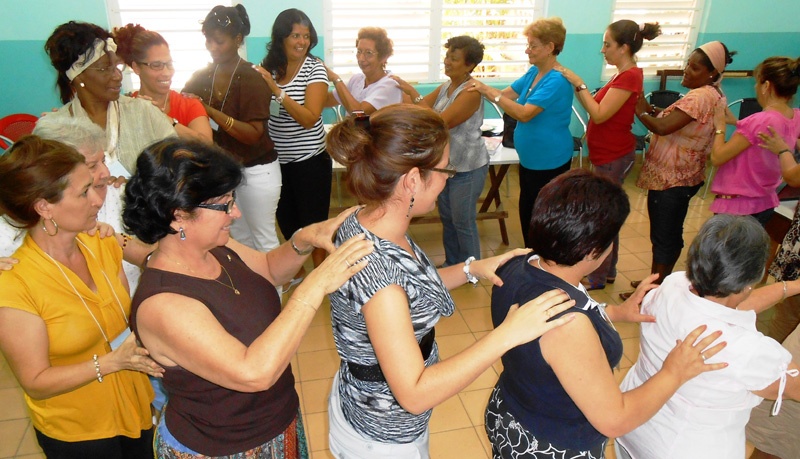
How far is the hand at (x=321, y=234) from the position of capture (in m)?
1.65

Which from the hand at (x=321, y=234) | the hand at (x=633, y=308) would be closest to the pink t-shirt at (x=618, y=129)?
the hand at (x=633, y=308)

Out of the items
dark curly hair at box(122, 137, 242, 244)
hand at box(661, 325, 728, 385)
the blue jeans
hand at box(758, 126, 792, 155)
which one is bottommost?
the blue jeans

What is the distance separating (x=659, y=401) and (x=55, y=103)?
18.8 ft

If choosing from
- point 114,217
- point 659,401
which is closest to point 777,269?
point 659,401

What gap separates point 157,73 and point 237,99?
1.59 feet

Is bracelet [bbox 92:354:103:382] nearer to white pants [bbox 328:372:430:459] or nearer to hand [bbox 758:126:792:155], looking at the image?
white pants [bbox 328:372:430:459]

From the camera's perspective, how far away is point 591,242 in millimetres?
1396

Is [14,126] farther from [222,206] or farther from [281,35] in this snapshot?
[222,206]

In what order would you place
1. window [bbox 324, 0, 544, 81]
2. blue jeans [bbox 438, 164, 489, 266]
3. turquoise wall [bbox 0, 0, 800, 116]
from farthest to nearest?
window [bbox 324, 0, 544, 81] < turquoise wall [bbox 0, 0, 800, 116] < blue jeans [bbox 438, 164, 489, 266]

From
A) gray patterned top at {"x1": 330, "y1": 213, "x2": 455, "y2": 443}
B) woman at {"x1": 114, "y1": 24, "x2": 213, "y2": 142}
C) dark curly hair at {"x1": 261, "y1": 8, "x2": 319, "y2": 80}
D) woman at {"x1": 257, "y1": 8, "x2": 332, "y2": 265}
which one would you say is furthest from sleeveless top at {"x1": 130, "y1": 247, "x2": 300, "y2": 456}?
dark curly hair at {"x1": 261, "y1": 8, "x2": 319, "y2": 80}

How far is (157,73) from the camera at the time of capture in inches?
103

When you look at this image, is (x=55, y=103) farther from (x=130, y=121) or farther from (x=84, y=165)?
(x=84, y=165)

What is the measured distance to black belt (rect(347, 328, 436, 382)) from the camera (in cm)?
151

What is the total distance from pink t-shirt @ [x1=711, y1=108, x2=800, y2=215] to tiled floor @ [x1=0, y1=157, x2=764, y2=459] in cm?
99
